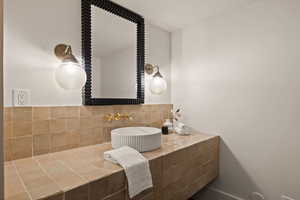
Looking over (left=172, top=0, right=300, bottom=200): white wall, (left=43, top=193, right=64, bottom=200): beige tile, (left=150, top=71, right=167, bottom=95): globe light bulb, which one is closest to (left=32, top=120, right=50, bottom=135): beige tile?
(left=43, top=193, right=64, bottom=200): beige tile

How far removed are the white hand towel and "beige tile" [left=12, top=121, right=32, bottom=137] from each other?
0.53 meters

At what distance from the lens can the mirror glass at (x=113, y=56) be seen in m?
1.40

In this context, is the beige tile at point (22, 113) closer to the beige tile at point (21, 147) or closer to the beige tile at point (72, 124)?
the beige tile at point (21, 147)

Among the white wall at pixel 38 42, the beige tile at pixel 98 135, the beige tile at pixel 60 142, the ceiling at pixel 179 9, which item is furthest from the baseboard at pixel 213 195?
the ceiling at pixel 179 9

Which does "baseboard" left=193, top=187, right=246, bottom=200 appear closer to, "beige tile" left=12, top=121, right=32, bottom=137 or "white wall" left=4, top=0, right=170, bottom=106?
"white wall" left=4, top=0, right=170, bottom=106

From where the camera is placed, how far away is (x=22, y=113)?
3.43 feet

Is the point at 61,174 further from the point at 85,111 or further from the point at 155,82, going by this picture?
the point at 155,82

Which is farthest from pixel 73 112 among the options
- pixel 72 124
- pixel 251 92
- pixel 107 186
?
pixel 251 92

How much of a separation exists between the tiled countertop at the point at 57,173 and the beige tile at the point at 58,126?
0.16 m

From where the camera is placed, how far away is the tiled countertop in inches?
26.8

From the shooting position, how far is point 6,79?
1005 mm

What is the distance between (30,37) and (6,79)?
1.00 feet

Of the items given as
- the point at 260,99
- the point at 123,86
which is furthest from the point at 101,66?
the point at 260,99

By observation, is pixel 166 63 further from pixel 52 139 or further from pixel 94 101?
pixel 52 139
